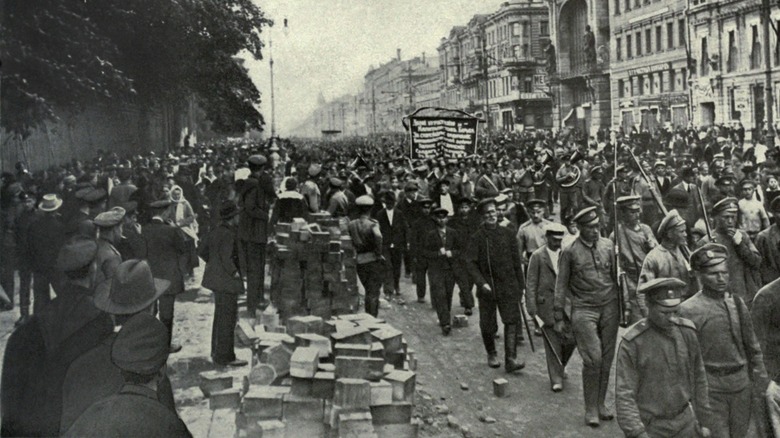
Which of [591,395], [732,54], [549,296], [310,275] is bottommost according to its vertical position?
[591,395]

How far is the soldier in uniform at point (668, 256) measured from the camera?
7.24m

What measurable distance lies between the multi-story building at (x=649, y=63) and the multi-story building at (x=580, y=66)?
63.3 inches

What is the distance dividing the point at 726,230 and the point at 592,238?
5.09 feet

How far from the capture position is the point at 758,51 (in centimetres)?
4241

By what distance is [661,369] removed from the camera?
491 cm

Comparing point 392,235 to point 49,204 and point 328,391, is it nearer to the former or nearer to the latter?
point 49,204

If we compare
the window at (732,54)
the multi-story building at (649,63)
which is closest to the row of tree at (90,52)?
the window at (732,54)

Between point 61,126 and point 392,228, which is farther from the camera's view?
point 61,126

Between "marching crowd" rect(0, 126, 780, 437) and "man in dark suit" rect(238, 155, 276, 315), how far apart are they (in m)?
0.03

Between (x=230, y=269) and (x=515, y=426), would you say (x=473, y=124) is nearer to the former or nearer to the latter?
(x=230, y=269)

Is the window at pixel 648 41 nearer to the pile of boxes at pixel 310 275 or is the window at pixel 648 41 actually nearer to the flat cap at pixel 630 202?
the flat cap at pixel 630 202

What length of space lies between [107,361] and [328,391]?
1704mm

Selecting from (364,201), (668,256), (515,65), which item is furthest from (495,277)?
(515,65)

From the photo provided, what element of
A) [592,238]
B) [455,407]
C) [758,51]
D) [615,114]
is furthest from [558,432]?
[615,114]
